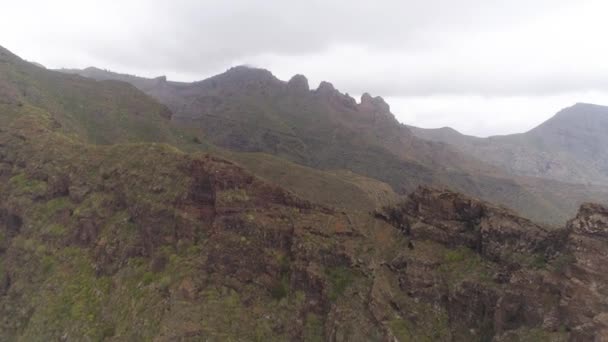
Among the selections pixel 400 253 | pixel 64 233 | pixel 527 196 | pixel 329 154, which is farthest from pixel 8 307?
pixel 527 196

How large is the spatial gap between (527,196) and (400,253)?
9122cm

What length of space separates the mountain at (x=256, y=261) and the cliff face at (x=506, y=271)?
0.07 m

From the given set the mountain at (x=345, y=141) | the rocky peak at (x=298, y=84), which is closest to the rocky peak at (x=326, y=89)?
the mountain at (x=345, y=141)

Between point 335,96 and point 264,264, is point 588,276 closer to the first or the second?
point 264,264

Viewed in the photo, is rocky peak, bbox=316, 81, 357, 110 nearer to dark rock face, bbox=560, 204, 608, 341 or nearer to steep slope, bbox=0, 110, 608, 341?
steep slope, bbox=0, 110, 608, 341

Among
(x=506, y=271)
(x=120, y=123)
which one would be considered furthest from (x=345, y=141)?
(x=506, y=271)

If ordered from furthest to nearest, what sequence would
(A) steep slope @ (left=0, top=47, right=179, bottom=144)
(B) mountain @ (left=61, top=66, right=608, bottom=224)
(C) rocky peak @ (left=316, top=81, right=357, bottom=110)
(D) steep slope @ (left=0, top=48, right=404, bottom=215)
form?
1. (C) rocky peak @ (left=316, top=81, right=357, bottom=110)
2. (B) mountain @ (left=61, top=66, right=608, bottom=224)
3. (D) steep slope @ (left=0, top=48, right=404, bottom=215)
4. (A) steep slope @ (left=0, top=47, right=179, bottom=144)

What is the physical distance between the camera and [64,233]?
118ft

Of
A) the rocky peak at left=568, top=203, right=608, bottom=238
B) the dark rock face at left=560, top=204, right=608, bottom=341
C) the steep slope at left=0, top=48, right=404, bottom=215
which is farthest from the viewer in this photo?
the steep slope at left=0, top=48, right=404, bottom=215

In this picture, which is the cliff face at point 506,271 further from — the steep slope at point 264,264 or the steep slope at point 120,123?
the steep slope at point 120,123

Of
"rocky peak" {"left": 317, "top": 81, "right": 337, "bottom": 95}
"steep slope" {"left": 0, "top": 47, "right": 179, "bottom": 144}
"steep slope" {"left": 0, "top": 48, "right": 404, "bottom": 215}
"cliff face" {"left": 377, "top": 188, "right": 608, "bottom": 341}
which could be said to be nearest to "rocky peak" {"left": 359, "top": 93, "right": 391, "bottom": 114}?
"rocky peak" {"left": 317, "top": 81, "right": 337, "bottom": 95}

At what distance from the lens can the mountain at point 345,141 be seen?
364ft

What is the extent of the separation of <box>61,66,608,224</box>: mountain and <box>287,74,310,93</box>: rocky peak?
0.38 meters

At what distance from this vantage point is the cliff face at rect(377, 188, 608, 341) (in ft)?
Answer: 71.0
